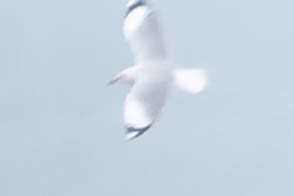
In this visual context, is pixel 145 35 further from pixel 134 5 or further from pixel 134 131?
pixel 134 131

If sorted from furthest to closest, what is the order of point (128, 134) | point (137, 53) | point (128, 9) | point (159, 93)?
1. point (128, 9)
2. point (137, 53)
3. point (159, 93)
4. point (128, 134)

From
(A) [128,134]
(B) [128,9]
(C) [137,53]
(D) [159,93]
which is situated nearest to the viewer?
(A) [128,134]

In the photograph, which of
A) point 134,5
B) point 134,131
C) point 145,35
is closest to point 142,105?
point 134,131

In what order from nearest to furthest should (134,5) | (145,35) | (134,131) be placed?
(134,131)
(145,35)
(134,5)

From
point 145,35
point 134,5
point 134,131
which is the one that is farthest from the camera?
point 134,5

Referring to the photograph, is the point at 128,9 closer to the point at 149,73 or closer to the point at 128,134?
the point at 149,73

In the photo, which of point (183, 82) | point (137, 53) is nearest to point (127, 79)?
point (137, 53)

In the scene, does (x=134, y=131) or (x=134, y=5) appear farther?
(x=134, y=5)
